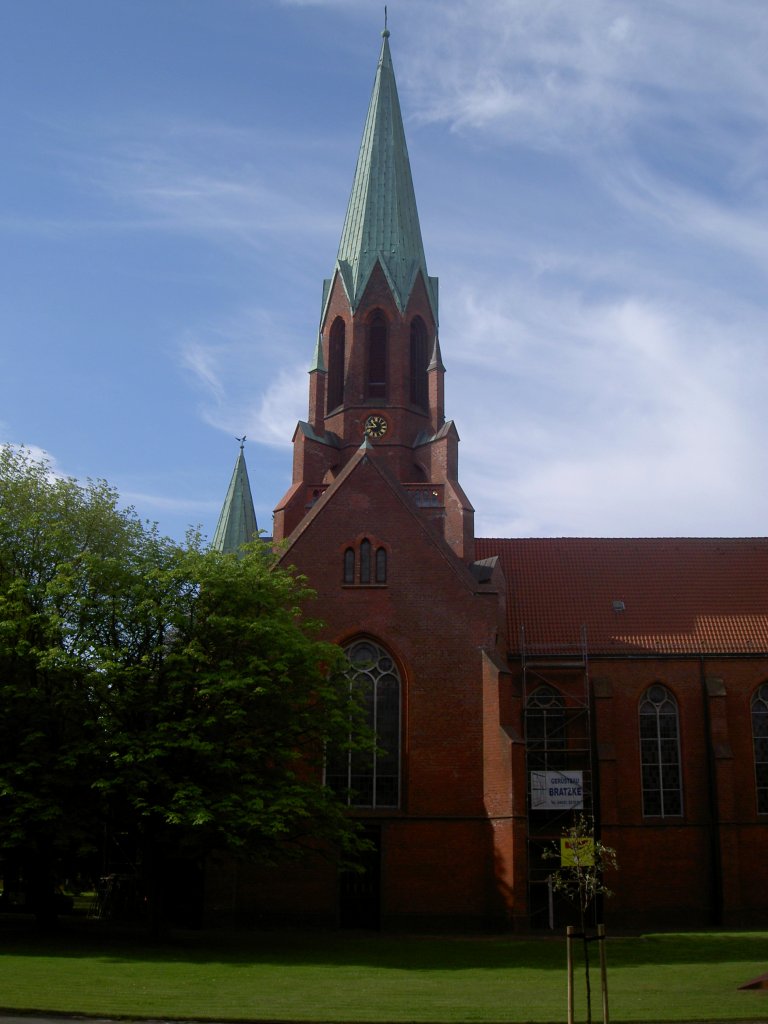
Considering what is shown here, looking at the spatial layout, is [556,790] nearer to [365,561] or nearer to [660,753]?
[660,753]

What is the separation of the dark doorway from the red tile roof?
8.88 m

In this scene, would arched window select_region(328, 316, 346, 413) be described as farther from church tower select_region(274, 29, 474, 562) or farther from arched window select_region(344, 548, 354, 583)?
arched window select_region(344, 548, 354, 583)

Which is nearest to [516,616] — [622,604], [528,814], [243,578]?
[622,604]

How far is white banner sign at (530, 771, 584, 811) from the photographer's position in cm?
3534

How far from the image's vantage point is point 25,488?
32.3 metres

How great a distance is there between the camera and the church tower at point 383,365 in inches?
1661

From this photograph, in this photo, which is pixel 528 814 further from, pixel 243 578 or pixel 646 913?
pixel 243 578

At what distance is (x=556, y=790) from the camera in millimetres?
35562

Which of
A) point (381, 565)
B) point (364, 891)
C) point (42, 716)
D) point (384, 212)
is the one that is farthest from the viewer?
point (384, 212)

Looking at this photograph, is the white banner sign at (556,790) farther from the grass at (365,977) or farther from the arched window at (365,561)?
the arched window at (365,561)

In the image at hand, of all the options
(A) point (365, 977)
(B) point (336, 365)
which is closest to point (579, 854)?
(A) point (365, 977)

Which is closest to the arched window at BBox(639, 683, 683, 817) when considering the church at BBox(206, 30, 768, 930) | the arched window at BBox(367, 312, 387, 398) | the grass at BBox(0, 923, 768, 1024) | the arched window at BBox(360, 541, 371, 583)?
the church at BBox(206, 30, 768, 930)

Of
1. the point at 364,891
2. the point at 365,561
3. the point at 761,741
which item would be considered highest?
the point at 365,561

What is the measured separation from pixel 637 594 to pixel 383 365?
1348 cm
